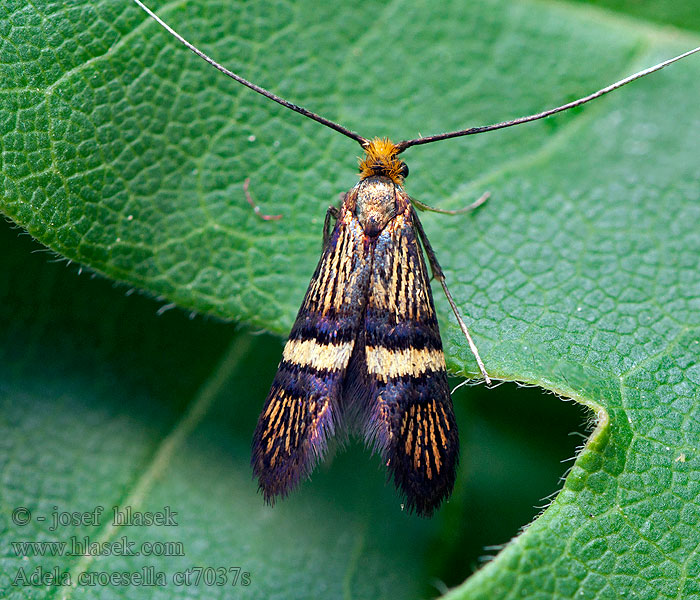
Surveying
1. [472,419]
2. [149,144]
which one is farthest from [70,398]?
[472,419]

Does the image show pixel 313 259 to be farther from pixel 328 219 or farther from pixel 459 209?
pixel 459 209

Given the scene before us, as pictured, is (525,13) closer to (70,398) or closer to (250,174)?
(250,174)

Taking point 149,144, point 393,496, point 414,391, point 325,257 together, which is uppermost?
point 149,144
